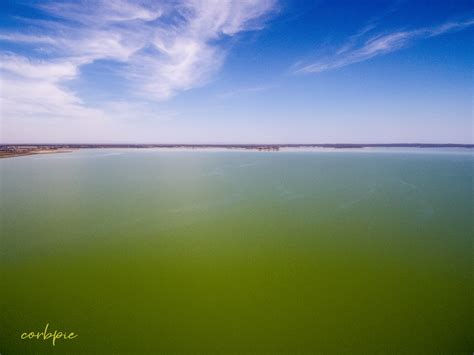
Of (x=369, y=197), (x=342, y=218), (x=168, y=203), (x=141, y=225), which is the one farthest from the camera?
(x=369, y=197)

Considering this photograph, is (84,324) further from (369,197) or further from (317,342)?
(369,197)

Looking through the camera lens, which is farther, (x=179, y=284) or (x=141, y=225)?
(x=141, y=225)

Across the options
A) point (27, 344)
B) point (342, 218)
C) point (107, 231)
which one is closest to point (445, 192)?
point (342, 218)

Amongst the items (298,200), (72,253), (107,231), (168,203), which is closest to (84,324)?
(72,253)

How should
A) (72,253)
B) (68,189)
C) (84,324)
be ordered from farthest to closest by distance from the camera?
(68,189) < (72,253) < (84,324)

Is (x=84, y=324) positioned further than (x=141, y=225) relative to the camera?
No

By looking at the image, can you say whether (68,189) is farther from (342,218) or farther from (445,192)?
(445,192)
